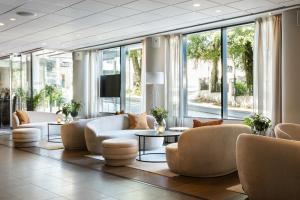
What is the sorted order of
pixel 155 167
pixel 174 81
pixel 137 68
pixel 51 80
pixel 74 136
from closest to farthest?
pixel 155 167 < pixel 74 136 < pixel 174 81 < pixel 137 68 < pixel 51 80

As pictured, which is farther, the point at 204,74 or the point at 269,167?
the point at 204,74

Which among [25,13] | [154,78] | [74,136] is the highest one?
[25,13]

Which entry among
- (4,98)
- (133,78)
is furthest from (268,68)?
(4,98)

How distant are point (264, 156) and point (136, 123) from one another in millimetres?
4868

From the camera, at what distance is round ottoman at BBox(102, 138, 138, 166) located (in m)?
5.98

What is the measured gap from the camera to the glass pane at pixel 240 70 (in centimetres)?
797

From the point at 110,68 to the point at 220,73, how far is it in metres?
4.84

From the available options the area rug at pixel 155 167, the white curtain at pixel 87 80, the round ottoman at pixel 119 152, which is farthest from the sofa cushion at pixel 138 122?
the white curtain at pixel 87 80

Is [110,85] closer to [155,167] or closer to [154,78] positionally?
[154,78]

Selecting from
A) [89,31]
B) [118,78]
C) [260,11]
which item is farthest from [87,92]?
[260,11]

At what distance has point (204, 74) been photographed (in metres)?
8.92

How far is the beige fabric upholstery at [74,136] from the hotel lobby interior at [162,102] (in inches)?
1.1

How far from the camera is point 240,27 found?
810cm

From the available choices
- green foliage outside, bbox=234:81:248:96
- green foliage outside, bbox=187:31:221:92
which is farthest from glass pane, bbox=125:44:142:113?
green foliage outside, bbox=234:81:248:96
